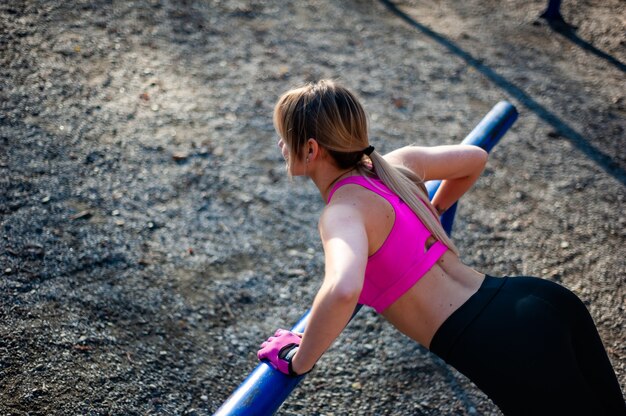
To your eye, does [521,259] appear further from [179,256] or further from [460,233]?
[179,256]

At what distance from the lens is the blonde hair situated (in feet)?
5.87

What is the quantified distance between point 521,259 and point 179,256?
6.68ft

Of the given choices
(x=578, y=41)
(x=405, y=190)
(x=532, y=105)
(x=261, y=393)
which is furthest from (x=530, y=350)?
(x=578, y=41)

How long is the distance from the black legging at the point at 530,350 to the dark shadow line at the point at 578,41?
460 centimetres

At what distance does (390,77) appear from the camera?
5117mm

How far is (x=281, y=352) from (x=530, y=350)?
0.76 meters

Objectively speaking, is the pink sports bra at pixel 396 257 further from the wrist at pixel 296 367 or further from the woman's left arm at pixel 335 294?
the wrist at pixel 296 367

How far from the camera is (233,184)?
383cm

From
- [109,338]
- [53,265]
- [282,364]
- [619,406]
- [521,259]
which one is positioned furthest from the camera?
[521,259]

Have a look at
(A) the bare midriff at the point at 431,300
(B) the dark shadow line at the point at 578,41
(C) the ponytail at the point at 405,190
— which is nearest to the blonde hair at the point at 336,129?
(C) the ponytail at the point at 405,190

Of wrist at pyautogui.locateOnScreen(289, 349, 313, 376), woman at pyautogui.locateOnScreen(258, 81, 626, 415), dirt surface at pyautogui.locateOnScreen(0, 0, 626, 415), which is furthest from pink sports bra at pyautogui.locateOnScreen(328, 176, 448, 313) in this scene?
dirt surface at pyautogui.locateOnScreen(0, 0, 626, 415)

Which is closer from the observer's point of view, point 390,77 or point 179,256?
point 179,256

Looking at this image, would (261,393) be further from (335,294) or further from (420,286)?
(420,286)

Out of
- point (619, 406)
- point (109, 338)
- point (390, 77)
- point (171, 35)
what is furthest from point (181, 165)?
point (619, 406)
